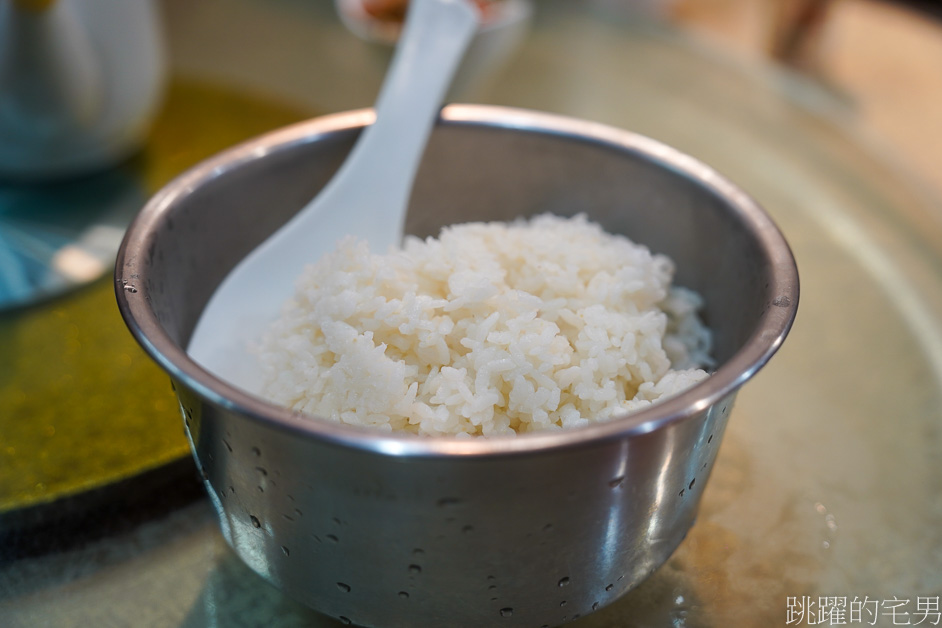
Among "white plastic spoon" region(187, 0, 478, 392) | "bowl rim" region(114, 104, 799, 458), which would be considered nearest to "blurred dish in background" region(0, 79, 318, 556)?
"white plastic spoon" region(187, 0, 478, 392)

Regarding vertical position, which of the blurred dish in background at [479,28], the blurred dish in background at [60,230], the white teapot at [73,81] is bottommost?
the blurred dish in background at [60,230]

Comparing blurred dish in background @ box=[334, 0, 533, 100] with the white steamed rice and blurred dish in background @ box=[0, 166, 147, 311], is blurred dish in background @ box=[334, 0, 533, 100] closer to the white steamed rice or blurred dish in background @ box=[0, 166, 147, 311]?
blurred dish in background @ box=[0, 166, 147, 311]

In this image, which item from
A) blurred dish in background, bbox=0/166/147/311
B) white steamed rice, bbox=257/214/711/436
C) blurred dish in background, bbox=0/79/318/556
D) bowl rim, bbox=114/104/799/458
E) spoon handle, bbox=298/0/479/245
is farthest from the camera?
blurred dish in background, bbox=0/166/147/311

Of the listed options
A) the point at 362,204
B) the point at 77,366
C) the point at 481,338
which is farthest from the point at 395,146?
the point at 77,366

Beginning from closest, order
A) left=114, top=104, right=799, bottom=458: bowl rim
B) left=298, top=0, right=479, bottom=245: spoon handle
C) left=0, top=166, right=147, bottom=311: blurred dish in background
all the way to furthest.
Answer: left=114, top=104, right=799, bottom=458: bowl rim → left=298, top=0, right=479, bottom=245: spoon handle → left=0, top=166, right=147, bottom=311: blurred dish in background

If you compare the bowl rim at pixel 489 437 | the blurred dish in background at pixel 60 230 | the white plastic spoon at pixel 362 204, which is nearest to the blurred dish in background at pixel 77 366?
the blurred dish in background at pixel 60 230

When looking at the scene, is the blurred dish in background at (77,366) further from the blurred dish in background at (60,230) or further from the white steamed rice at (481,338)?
the white steamed rice at (481,338)

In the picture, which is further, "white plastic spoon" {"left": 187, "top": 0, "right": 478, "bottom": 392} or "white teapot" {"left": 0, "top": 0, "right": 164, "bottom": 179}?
"white teapot" {"left": 0, "top": 0, "right": 164, "bottom": 179}
